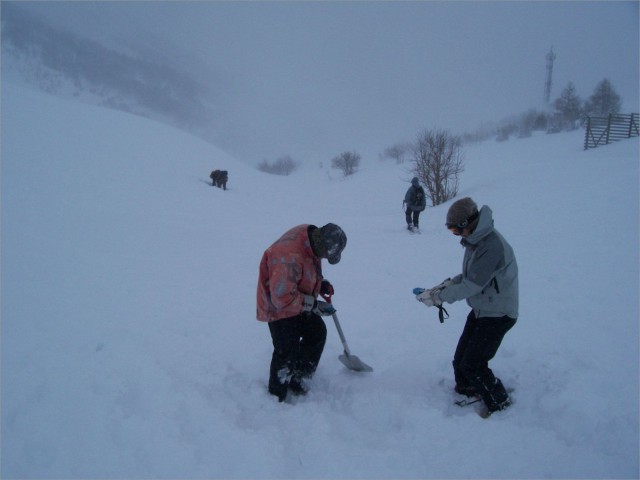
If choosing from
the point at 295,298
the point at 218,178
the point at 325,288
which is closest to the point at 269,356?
the point at 325,288

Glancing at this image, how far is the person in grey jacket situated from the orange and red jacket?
955 millimetres

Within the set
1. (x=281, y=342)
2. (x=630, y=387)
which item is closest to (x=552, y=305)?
(x=630, y=387)

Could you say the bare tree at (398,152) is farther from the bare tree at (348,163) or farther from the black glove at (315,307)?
the black glove at (315,307)

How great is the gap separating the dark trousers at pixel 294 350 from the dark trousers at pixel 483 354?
125 cm

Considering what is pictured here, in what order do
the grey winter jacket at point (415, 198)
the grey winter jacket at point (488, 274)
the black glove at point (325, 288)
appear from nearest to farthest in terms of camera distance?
the grey winter jacket at point (488, 274) → the black glove at point (325, 288) → the grey winter jacket at point (415, 198)

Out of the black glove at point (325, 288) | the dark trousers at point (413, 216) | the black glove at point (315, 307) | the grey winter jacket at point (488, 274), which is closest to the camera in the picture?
the grey winter jacket at point (488, 274)

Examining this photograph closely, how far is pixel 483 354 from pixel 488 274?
0.73 m

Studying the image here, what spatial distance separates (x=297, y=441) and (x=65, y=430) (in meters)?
1.80

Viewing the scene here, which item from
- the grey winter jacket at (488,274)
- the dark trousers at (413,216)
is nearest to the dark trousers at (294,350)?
the grey winter jacket at (488,274)

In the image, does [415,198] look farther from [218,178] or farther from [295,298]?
[218,178]

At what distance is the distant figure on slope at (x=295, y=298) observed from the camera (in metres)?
2.58

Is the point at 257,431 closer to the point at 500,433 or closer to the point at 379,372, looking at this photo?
the point at 379,372

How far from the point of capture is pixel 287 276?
2.56m

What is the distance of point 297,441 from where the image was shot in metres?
2.67
